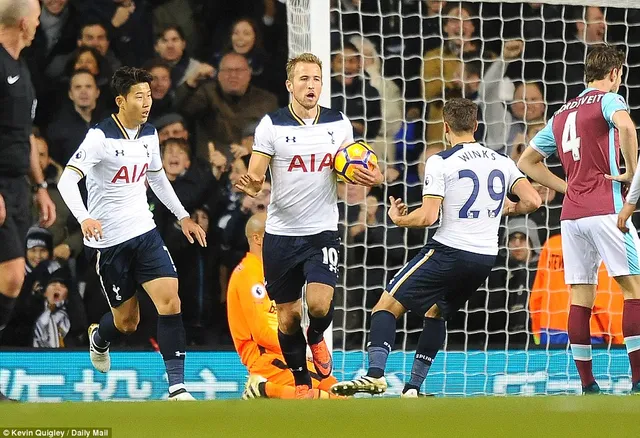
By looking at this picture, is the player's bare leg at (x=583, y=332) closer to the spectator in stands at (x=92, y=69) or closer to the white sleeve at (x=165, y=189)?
the white sleeve at (x=165, y=189)

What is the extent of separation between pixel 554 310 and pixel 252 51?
9.72 feet

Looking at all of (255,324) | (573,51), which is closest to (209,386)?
(255,324)

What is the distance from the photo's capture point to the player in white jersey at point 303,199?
607cm

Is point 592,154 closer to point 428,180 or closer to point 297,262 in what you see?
point 428,180

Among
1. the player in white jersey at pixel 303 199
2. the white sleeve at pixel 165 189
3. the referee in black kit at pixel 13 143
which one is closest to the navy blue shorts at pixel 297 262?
the player in white jersey at pixel 303 199

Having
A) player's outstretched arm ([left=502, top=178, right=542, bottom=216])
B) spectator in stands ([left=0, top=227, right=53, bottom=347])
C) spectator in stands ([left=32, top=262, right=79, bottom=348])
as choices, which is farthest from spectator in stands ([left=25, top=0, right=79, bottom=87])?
player's outstretched arm ([left=502, top=178, right=542, bottom=216])

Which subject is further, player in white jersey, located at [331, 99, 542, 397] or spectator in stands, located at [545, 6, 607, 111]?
spectator in stands, located at [545, 6, 607, 111]

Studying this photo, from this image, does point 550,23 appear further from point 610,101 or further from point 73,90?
point 73,90

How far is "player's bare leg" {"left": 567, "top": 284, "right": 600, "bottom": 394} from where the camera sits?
19.8 ft

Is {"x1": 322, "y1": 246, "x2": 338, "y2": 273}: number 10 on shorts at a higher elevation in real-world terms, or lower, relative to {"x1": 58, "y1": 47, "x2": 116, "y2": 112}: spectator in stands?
lower

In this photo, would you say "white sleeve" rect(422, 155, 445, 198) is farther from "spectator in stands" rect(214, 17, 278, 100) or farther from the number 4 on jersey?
"spectator in stands" rect(214, 17, 278, 100)

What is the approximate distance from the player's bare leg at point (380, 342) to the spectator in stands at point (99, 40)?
126 inches

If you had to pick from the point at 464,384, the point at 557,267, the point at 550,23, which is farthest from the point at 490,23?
the point at 464,384

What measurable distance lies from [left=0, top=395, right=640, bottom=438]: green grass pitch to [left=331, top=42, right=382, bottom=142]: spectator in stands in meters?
4.46
